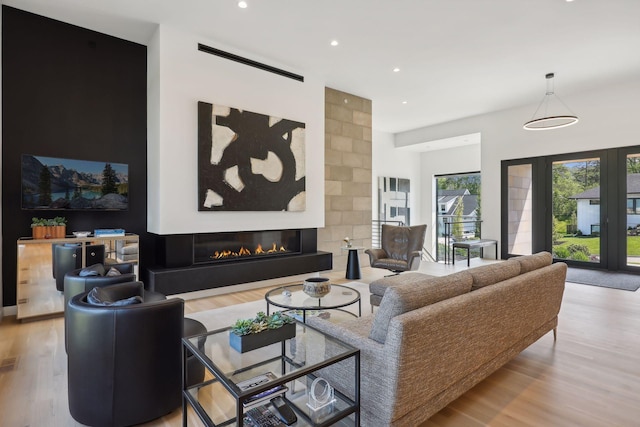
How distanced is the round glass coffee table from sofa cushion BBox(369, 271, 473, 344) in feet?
→ 3.32

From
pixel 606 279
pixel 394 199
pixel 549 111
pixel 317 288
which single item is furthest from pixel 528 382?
pixel 394 199

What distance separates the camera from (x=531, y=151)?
23.3 ft

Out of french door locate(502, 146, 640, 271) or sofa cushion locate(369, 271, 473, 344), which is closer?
sofa cushion locate(369, 271, 473, 344)

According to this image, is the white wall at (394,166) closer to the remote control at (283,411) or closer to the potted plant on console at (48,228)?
the potted plant on console at (48,228)

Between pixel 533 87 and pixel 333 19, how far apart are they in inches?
171

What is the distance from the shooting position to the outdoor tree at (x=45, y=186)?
3852 millimetres

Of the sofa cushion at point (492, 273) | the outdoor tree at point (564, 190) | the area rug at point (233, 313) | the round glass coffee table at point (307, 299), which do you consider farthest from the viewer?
the outdoor tree at point (564, 190)

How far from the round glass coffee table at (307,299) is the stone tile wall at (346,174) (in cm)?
302

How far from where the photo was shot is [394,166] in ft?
32.6

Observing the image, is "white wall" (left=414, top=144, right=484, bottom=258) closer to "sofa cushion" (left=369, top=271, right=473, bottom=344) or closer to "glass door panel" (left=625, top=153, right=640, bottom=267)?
"glass door panel" (left=625, top=153, right=640, bottom=267)

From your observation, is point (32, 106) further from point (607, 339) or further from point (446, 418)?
point (607, 339)

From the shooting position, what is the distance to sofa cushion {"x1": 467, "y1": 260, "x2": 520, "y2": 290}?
2.24m

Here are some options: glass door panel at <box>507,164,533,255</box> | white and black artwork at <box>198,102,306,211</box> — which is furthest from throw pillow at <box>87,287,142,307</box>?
glass door panel at <box>507,164,533,255</box>

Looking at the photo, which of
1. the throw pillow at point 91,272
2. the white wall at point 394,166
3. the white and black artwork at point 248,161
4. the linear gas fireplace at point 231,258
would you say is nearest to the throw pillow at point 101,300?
the throw pillow at point 91,272
